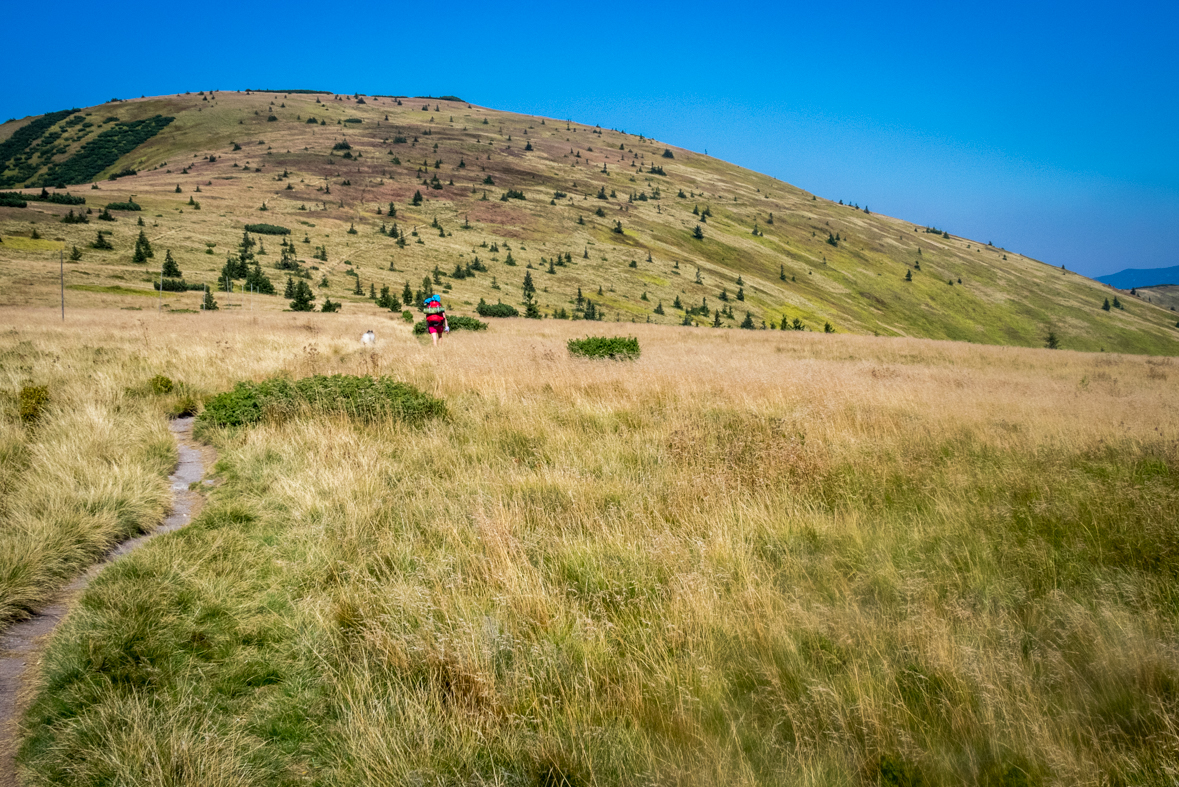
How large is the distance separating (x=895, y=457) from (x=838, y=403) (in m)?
2.69

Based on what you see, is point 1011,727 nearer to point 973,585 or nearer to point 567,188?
point 973,585

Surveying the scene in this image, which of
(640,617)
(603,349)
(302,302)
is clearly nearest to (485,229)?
(302,302)

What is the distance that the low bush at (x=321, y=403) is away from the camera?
7746 millimetres

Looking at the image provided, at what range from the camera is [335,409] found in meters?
8.02

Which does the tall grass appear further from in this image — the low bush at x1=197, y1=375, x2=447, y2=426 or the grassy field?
the low bush at x1=197, y1=375, x2=447, y2=426

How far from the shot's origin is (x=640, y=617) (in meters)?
3.05

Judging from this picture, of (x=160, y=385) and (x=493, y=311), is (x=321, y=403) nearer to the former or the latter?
(x=160, y=385)

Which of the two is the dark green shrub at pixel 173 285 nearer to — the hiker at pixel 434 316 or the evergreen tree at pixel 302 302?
the evergreen tree at pixel 302 302

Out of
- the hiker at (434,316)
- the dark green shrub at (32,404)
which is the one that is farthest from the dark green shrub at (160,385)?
the hiker at (434,316)

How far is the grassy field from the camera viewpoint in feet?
7.41

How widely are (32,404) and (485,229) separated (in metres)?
80.8

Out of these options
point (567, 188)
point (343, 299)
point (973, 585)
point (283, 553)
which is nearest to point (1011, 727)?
point (973, 585)

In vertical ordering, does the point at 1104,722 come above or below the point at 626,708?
above

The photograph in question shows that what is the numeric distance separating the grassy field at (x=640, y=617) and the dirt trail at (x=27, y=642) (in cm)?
9
